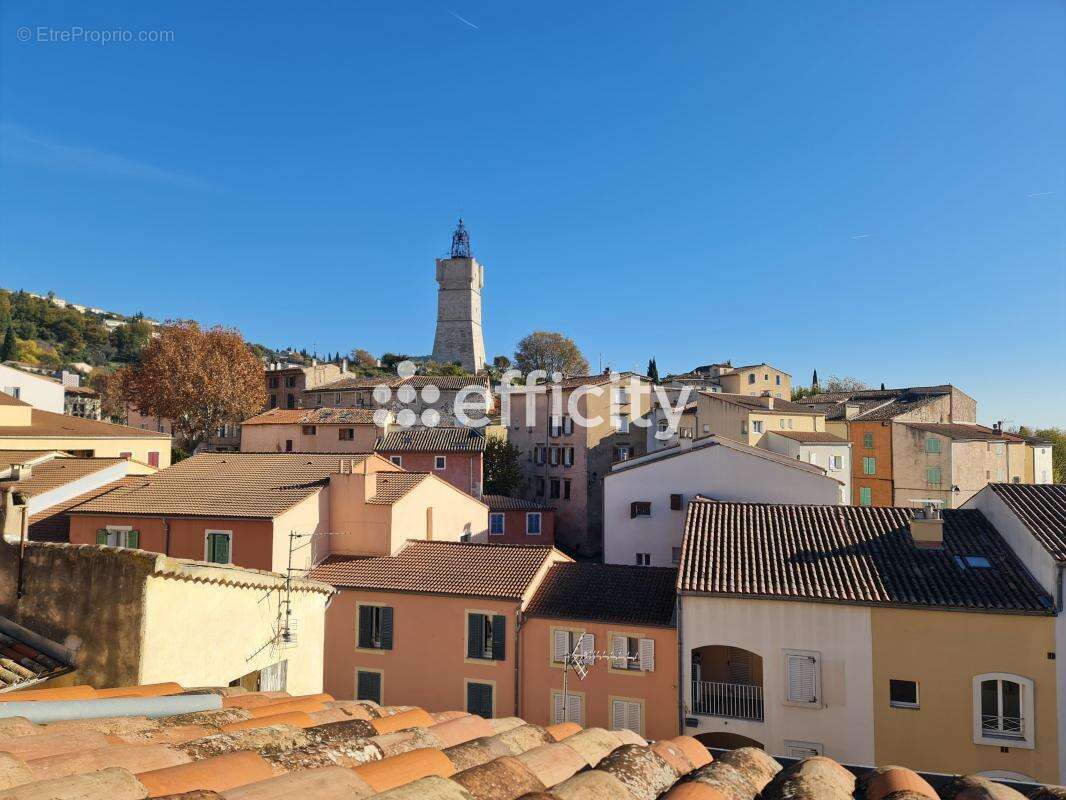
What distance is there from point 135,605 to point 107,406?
62.5m

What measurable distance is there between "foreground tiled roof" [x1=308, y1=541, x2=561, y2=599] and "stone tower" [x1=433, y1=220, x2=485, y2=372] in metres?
68.9

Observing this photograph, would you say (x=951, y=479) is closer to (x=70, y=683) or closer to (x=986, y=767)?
(x=986, y=767)

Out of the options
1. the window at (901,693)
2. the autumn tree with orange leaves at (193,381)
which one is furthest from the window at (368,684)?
the autumn tree with orange leaves at (193,381)

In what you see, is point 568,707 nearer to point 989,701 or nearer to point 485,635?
point 485,635

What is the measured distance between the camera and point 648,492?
87.2 feet

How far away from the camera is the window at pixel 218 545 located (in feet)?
63.6

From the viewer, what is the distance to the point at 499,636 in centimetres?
1798

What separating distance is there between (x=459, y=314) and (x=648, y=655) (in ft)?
256

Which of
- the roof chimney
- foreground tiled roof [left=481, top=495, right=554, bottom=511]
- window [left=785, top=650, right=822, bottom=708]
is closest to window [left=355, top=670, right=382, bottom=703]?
window [left=785, top=650, right=822, bottom=708]

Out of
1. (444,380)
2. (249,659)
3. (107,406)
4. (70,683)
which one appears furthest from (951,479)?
(107,406)

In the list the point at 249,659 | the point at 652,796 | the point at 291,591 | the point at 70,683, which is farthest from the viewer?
the point at 291,591

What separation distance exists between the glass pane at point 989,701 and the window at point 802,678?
130 inches

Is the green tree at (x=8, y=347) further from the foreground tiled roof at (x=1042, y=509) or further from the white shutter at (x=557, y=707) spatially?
the foreground tiled roof at (x=1042, y=509)

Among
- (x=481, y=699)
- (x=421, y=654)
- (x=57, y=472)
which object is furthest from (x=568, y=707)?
(x=57, y=472)
